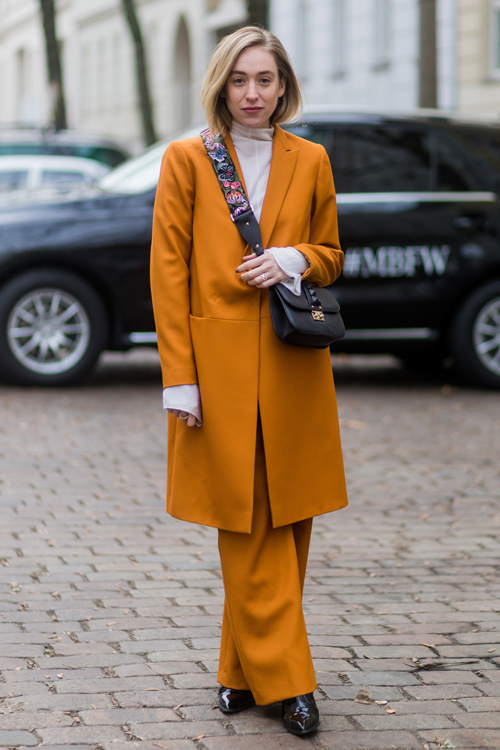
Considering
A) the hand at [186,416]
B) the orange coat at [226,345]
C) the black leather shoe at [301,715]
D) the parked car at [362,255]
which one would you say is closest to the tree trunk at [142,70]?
the parked car at [362,255]

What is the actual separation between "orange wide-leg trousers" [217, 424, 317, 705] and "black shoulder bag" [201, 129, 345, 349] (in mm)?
312

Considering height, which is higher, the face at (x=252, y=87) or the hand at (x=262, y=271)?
the face at (x=252, y=87)

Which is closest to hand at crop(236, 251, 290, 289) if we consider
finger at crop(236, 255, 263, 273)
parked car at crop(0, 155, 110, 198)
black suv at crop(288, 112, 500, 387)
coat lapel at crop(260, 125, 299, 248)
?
finger at crop(236, 255, 263, 273)

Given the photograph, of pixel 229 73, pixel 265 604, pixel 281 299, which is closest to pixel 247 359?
pixel 281 299

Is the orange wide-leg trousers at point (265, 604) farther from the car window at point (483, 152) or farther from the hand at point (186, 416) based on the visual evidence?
the car window at point (483, 152)

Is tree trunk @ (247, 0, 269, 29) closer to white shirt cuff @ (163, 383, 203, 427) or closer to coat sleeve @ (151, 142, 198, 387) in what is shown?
coat sleeve @ (151, 142, 198, 387)

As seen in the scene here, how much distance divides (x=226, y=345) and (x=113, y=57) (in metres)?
41.8

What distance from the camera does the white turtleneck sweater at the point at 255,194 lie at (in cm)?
329

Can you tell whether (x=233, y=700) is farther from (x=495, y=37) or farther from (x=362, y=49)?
(x=362, y=49)

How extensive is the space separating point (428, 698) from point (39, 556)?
6.43 ft

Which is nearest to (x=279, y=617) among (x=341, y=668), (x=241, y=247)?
(x=341, y=668)

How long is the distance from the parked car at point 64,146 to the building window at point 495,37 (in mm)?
8077

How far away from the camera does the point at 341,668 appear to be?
3.80m

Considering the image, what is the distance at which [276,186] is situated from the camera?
335cm
